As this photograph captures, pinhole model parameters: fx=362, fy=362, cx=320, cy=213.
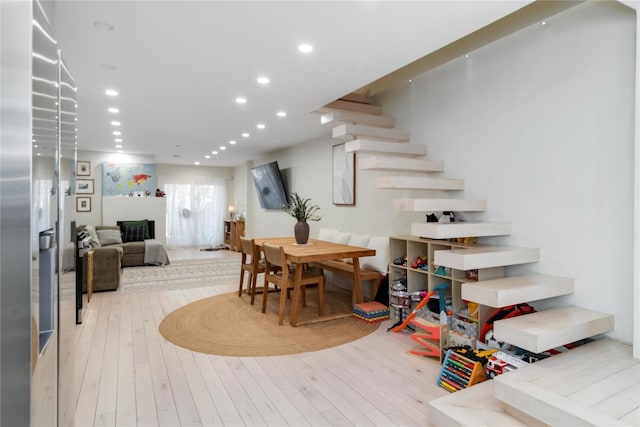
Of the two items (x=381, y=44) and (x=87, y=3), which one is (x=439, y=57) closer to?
(x=381, y=44)

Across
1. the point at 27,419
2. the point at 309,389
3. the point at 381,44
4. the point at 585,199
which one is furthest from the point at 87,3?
the point at 585,199

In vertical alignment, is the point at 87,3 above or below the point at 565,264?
above

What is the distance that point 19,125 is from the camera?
35.9 inches

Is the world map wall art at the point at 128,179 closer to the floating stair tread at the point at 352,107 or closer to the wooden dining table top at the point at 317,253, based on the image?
the wooden dining table top at the point at 317,253

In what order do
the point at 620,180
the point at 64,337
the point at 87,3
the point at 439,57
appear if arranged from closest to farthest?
the point at 64,337 < the point at 87,3 < the point at 620,180 < the point at 439,57

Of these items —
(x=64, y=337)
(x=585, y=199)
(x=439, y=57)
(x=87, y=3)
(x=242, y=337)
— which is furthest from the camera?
(x=439, y=57)

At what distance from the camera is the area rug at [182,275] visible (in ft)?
18.2

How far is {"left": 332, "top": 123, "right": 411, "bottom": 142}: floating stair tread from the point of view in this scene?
379 cm

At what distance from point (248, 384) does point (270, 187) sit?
549 cm

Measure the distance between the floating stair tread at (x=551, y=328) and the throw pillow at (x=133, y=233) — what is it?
7.83 m

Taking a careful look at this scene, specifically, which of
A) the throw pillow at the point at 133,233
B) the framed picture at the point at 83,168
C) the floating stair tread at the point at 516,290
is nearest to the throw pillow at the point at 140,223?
the throw pillow at the point at 133,233

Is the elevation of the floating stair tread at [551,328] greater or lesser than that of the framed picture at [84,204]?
lesser

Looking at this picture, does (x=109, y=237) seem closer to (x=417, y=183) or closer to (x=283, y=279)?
(x=283, y=279)

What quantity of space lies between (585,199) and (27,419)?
3.14m
